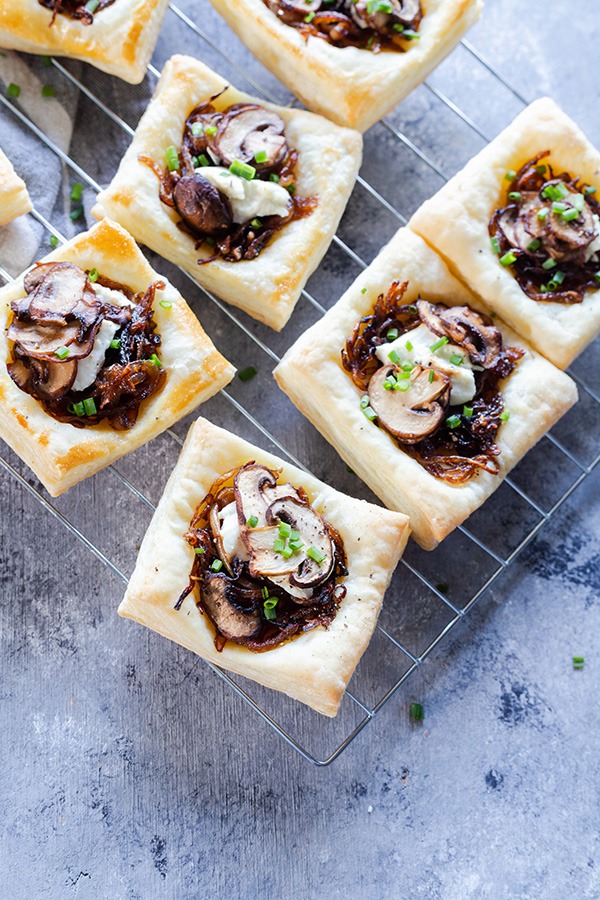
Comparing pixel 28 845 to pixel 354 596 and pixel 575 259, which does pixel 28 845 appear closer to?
pixel 354 596

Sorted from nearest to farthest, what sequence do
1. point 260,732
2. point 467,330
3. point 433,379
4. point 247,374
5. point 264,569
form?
point 264,569 < point 433,379 < point 467,330 < point 260,732 < point 247,374

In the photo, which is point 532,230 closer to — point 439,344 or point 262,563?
point 439,344

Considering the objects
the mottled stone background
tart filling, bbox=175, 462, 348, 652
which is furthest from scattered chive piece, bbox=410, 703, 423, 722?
tart filling, bbox=175, 462, 348, 652

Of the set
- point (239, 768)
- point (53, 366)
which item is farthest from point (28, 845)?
point (53, 366)

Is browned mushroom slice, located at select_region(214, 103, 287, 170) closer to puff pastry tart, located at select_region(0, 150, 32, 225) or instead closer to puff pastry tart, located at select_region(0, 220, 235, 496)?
puff pastry tart, located at select_region(0, 220, 235, 496)

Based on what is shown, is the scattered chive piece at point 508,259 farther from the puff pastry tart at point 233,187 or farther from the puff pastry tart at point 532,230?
the puff pastry tart at point 233,187

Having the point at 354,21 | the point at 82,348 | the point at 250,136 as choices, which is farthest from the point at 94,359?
the point at 354,21
